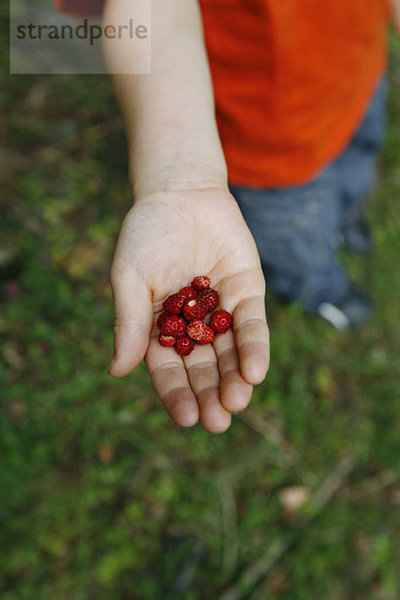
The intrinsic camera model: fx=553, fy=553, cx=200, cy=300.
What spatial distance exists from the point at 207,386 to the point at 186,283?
514mm

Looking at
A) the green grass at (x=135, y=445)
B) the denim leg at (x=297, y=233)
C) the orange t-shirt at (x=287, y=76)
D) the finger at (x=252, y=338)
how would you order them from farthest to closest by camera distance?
1. the denim leg at (x=297, y=233)
2. the green grass at (x=135, y=445)
3. the orange t-shirt at (x=287, y=76)
4. the finger at (x=252, y=338)

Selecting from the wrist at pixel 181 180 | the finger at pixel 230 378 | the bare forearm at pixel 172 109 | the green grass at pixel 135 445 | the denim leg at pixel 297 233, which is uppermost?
the bare forearm at pixel 172 109

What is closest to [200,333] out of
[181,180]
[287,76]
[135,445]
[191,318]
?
[191,318]

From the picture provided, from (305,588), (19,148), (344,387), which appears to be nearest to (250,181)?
(344,387)

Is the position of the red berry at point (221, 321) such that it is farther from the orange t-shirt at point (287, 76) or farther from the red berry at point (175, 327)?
the orange t-shirt at point (287, 76)

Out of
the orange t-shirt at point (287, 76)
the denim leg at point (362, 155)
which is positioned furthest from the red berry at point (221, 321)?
the denim leg at point (362, 155)

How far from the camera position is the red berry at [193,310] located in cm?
227

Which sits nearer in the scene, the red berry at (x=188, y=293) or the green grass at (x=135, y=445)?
the red berry at (x=188, y=293)

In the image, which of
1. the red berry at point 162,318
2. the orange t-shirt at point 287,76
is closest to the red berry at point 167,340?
the red berry at point 162,318

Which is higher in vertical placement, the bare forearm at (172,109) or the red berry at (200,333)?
the bare forearm at (172,109)

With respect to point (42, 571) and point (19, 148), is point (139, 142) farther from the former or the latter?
point (42, 571)

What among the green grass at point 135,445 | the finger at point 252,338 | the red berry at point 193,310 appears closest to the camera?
the finger at point 252,338

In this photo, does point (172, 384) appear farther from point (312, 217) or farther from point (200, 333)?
point (312, 217)

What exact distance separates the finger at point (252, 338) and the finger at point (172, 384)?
23 cm
